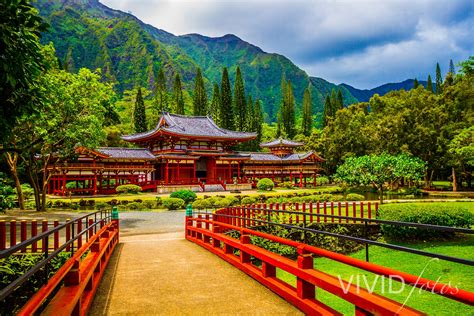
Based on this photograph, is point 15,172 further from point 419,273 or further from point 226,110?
point 226,110

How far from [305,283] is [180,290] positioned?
7.72 ft

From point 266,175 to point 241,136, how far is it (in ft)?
25.7

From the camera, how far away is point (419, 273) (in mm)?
11508

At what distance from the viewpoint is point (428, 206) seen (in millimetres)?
15961

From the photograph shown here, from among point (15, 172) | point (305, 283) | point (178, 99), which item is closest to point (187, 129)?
point (15, 172)

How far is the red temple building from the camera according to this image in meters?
35.5

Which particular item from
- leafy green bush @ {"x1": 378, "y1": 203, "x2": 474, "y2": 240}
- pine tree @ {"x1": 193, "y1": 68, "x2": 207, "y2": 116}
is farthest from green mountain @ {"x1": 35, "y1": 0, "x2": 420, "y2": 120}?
leafy green bush @ {"x1": 378, "y1": 203, "x2": 474, "y2": 240}

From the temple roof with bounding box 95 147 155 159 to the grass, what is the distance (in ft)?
97.1

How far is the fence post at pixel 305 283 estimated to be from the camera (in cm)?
488

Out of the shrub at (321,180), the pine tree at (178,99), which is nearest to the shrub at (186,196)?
the shrub at (321,180)

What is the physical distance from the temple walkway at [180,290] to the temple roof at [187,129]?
110ft

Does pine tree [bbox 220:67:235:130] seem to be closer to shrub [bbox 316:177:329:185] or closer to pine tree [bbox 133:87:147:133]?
pine tree [bbox 133:87:147:133]

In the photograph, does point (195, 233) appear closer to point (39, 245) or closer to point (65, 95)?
point (39, 245)

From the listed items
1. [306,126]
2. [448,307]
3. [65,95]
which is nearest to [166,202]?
[65,95]
